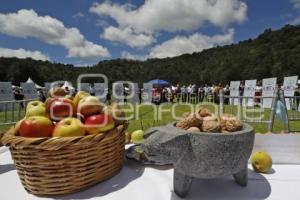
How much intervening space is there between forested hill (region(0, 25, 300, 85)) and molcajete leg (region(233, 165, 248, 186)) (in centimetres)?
4364

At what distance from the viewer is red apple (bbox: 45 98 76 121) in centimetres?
141

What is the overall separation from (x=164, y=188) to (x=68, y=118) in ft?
1.73

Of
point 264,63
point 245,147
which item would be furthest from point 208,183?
point 264,63

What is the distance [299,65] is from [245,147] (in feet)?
150

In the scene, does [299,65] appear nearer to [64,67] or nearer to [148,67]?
[148,67]

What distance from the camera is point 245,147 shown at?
1.13 m

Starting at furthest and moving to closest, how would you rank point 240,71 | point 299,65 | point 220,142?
point 240,71 < point 299,65 < point 220,142

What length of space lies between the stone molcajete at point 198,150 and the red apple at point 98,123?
0.28 metres

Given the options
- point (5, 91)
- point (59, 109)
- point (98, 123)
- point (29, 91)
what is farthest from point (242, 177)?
point (29, 91)

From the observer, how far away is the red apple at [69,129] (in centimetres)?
121

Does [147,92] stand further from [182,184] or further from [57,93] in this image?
[182,184]

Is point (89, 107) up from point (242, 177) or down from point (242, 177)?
up

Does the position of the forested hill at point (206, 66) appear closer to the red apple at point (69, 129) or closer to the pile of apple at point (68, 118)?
the pile of apple at point (68, 118)

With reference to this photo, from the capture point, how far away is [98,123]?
130cm
